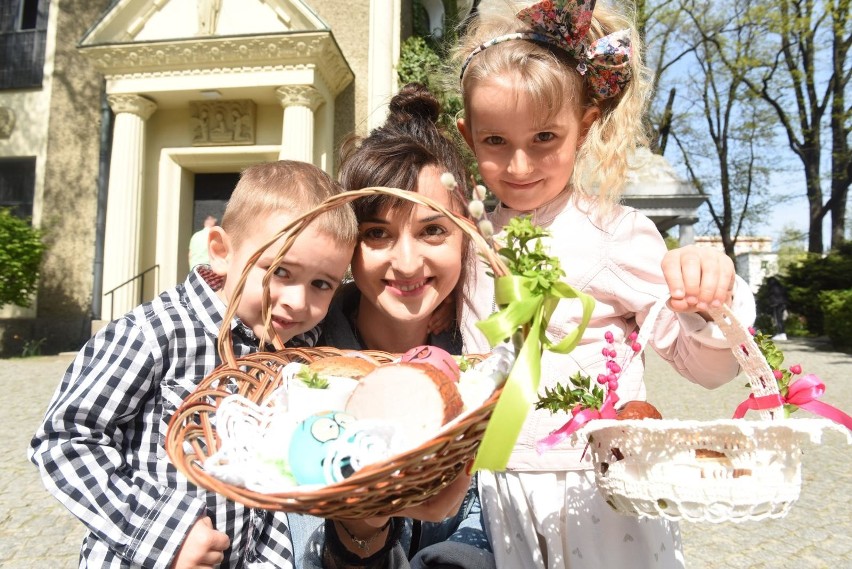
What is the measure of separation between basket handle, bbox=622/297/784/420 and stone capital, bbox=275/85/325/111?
994cm

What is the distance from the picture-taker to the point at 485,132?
2057 millimetres

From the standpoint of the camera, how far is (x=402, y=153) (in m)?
2.11

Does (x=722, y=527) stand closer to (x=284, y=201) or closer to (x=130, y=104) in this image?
(x=284, y=201)

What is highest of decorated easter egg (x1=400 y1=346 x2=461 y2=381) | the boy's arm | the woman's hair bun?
the woman's hair bun

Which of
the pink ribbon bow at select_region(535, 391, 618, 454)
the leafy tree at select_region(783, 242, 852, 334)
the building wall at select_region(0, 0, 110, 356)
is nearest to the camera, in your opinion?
the pink ribbon bow at select_region(535, 391, 618, 454)

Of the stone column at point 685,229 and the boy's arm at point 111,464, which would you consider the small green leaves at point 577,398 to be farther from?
the stone column at point 685,229

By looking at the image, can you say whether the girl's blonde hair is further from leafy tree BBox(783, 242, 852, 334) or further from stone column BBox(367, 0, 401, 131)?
leafy tree BBox(783, 242, 852, 334)

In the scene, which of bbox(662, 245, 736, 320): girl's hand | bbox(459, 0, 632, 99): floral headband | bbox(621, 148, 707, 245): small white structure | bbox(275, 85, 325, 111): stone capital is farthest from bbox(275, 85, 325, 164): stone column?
bbox(662, 245, 736, 320): girl's hand

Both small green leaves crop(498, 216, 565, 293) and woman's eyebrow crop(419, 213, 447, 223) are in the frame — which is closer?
small green leaves crop(498, 216, 565, 293)

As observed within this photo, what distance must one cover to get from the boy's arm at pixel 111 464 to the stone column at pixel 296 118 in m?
9.22

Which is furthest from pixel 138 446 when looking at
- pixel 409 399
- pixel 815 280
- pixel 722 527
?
pixel 815 280

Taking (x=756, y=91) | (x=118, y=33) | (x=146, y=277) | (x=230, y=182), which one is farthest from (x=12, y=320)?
(x=756, y=91)

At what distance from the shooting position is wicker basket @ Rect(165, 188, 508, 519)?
1.02 metres

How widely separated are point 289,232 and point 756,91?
2342 cm
